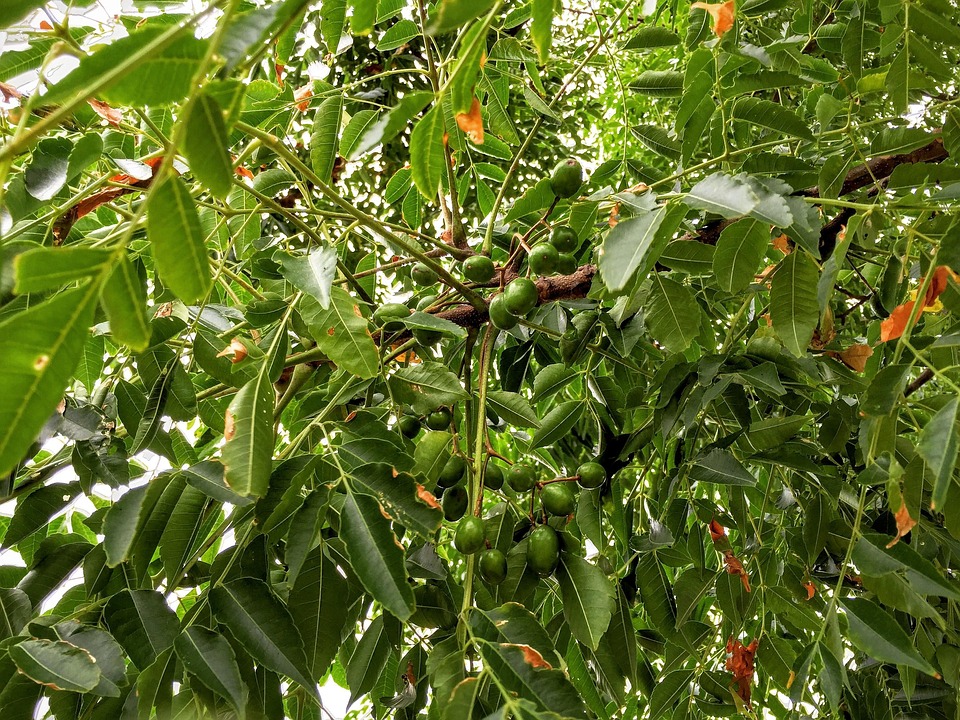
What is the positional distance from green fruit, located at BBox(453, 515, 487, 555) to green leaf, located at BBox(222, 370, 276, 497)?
0.17m

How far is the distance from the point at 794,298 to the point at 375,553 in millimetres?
408

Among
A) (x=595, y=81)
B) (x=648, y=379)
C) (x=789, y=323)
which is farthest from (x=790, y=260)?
(x=595, y=81)

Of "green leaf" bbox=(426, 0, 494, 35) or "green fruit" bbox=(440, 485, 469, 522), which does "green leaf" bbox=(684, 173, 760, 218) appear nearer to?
"green leaf" bbox=(426, 0, 494, 35)

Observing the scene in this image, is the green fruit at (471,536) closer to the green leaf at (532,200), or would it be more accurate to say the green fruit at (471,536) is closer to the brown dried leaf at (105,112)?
the green leaf at (532,200)

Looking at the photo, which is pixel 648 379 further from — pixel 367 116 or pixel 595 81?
pixel 595 81

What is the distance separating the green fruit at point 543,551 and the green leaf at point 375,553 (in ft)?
0.56

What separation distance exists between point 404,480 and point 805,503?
1.56ft

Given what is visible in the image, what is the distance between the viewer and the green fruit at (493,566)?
0.66 metres

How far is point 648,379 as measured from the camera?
3.01 ft

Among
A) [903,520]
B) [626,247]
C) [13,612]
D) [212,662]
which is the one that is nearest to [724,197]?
[626,247]

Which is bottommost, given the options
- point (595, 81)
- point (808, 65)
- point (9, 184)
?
point (595, 81)

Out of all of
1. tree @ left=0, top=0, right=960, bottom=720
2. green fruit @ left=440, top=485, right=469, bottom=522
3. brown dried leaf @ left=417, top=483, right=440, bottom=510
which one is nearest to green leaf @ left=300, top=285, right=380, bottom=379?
tree @ left=0, top=0, right=960, bottom=720

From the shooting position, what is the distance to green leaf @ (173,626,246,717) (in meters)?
0.54

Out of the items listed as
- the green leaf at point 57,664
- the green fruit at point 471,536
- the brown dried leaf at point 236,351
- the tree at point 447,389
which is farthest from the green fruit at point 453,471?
the green leaf at point 57,664
